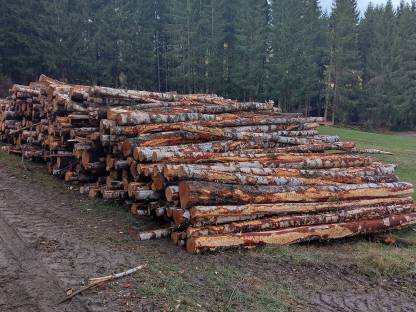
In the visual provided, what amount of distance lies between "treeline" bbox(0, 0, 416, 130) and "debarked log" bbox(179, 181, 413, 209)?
34.3 m

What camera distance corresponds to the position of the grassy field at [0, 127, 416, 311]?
496 centimetres

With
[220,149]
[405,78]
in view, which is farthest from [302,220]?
[405,78]

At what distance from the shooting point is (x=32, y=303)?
180 inches

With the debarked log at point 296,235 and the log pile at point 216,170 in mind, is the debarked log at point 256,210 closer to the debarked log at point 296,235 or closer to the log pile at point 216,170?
the log pile at point 216,170

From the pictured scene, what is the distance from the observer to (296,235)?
6.95m

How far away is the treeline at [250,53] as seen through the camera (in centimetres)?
4172

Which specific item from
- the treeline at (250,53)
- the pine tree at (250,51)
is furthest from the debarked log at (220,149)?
the pine tree at (250,51)

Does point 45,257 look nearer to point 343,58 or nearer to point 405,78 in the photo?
point 343,58

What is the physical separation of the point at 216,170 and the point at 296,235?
1.59 meters

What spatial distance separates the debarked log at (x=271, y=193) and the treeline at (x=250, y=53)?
34.3 m

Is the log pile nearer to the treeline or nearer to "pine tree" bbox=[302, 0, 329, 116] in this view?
the treeline

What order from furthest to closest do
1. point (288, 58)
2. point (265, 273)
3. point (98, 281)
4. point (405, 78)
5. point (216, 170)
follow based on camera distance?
1. point (405, 78)
2. point (288, 58)
3. point (216, 170)
4. point (265, 273)
5. point (98, 281)

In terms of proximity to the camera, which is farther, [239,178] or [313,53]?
[313,53]

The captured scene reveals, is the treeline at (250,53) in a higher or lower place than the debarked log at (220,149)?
higher
